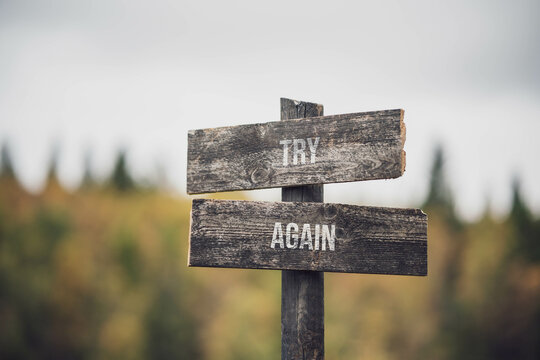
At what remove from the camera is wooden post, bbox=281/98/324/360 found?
2150 millimetres

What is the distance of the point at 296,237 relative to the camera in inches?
82.9

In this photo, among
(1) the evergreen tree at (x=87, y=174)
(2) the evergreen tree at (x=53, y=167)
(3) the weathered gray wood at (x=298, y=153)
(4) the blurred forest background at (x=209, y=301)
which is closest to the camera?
(3) the weathered gray wood at (x=298, y=153)

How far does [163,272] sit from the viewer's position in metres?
22.7

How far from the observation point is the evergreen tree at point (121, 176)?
38.5m

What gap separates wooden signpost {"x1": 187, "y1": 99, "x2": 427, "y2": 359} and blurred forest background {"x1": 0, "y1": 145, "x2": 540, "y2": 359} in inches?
693

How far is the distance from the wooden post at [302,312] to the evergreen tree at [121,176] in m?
37.5

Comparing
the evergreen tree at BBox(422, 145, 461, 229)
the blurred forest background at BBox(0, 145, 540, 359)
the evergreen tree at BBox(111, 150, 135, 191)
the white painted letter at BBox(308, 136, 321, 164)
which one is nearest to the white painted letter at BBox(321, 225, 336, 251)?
the white painted letter at BBox(308, 136, 321, 164)

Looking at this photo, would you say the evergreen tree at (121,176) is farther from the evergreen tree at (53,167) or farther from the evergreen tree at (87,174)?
the evergreen tree at (53,167)

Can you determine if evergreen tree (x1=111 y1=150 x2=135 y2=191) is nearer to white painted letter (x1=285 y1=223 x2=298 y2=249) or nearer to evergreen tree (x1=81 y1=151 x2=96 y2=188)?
evergreen tree (x1=81 y1=151 x2=96 y2=188)

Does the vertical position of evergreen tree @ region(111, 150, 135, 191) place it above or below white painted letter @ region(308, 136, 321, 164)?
above

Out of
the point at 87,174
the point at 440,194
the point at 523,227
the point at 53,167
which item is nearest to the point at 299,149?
the point at 523,227

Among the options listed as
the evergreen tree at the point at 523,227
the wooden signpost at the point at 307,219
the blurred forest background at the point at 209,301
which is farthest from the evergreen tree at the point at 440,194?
the wooden signpost at the point at 307,219


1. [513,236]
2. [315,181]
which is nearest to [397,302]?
[513,236]

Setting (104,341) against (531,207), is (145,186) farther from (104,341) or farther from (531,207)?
(531,207)
